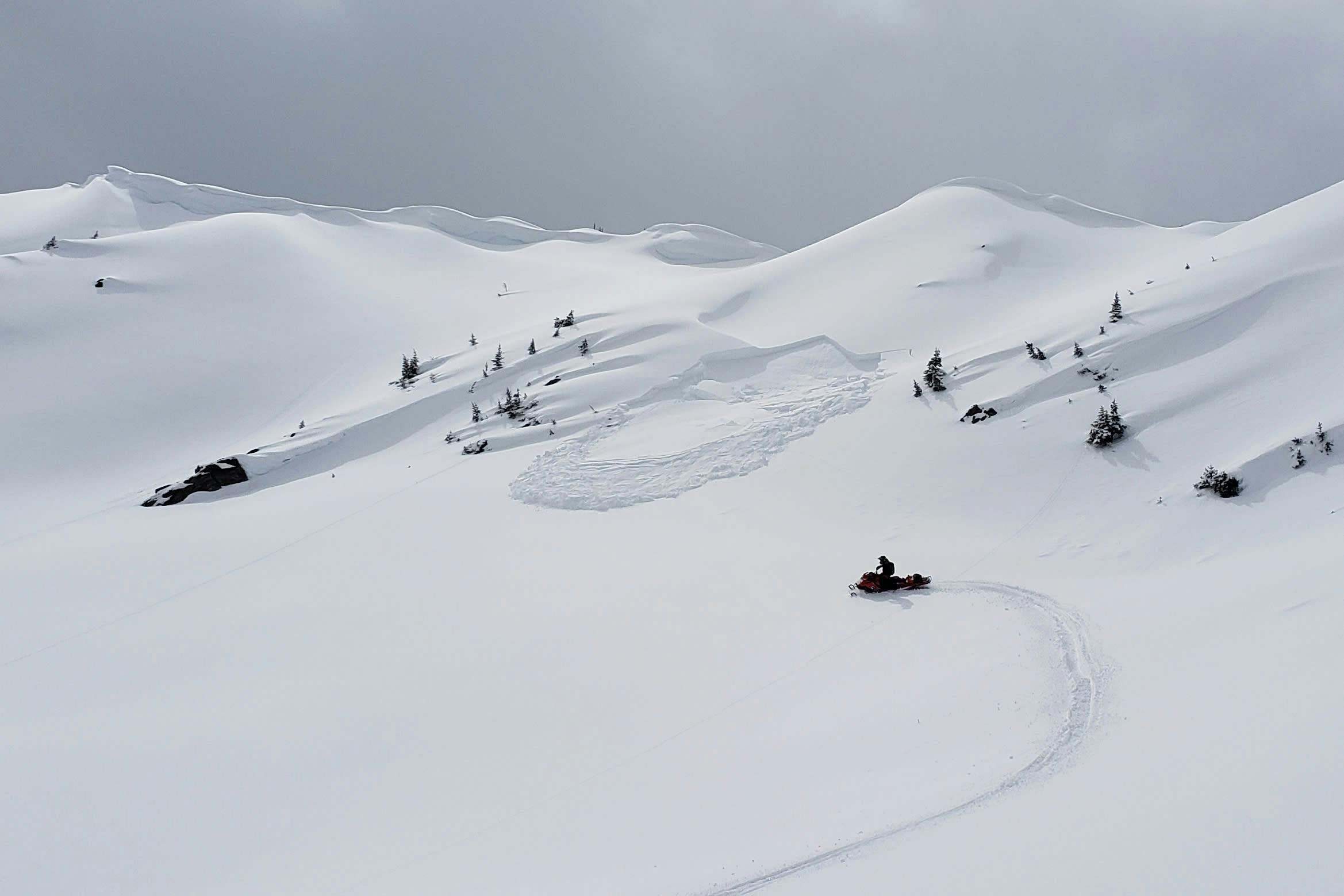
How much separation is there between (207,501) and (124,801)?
38.8 ft

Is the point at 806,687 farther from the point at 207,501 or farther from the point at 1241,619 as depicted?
the point at 207,501

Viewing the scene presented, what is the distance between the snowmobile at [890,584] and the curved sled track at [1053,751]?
179cm

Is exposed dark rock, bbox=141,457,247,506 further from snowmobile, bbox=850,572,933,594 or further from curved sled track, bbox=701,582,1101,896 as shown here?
curved sled track, bbox=701,582,1101,896

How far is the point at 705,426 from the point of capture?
1806 cm

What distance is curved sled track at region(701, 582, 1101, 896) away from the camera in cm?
562

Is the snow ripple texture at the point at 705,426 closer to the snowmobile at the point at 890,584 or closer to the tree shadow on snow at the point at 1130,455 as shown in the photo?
the snowmobile at the point at 890,584

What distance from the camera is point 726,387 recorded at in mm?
20156

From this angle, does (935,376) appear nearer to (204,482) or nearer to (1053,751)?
(1053,751)

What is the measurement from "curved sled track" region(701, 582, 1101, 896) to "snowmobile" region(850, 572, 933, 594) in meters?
1.79

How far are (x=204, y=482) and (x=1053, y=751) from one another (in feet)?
64.2

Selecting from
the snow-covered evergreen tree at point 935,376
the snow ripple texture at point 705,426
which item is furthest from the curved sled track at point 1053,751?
the snow-covered evergreen tree at point 935,376

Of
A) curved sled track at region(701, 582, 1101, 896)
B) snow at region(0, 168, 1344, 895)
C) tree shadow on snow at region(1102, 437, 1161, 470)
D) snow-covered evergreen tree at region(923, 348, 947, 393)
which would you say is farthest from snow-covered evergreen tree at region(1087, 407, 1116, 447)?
curved sled track at region(701, 582, 1101, 896)

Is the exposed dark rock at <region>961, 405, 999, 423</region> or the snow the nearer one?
the snow

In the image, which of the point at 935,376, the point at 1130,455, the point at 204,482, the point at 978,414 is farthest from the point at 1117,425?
the point at 204,482
